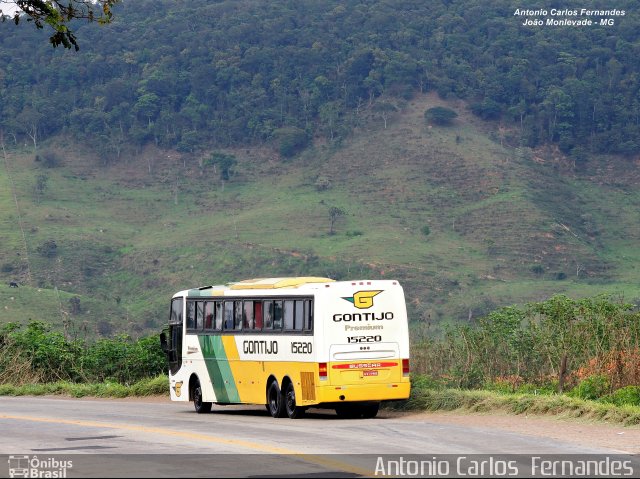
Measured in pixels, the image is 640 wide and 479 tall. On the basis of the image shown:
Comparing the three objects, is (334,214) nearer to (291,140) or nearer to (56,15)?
(291,140)

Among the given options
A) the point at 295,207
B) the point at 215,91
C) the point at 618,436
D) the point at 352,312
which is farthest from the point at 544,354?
the point at 215,91

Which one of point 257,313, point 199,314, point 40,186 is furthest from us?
point 40,186

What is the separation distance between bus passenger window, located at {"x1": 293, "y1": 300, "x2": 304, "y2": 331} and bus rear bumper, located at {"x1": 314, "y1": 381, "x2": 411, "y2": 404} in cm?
148

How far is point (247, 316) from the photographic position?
86.2ft

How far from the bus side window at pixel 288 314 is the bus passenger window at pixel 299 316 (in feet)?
0.53

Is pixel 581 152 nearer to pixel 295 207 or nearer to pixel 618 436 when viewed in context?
pixel 295 207

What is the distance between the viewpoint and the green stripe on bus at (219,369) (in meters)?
26.9

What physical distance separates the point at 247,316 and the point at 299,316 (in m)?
2.07

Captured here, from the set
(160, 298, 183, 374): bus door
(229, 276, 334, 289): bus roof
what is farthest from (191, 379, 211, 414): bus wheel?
(229, 276, 334, 289): bus roof

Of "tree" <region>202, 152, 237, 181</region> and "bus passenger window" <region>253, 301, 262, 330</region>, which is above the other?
"tree" <region>202, 152, 237, 181</region>

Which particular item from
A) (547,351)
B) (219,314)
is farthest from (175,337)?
(547,351)

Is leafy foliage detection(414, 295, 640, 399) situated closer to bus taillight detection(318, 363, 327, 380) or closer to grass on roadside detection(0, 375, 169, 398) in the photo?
bus taillight detection(318, 363, 327, 380)

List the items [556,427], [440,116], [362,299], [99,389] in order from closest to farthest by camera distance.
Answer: [556,427] < [362,299] < [99,389] < [440,116]

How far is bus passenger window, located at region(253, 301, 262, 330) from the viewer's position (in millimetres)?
25830
